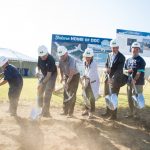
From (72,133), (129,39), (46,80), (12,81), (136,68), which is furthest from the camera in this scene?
(129,39)

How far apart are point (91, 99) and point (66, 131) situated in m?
2.10

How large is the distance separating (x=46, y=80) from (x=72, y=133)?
2.00 m

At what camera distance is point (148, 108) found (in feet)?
43.5

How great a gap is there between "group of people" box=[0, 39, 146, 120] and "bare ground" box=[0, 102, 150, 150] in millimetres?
543

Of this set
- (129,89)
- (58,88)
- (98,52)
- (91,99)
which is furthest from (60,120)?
(98,52)

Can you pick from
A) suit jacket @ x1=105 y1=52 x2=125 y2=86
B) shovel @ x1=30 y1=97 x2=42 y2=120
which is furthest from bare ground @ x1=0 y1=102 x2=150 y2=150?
suit jacket @ x1=105 y1=52 x2=125 y2=86

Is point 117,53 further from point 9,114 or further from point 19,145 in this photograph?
point 19,145

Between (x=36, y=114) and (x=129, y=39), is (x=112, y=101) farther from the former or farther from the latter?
(x=129, y=39)

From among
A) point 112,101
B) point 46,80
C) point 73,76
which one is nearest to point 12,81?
point 46,80

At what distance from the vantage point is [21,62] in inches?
1833

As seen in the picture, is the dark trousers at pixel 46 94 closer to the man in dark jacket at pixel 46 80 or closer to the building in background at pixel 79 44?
the man in dark jacket at pixel 46 80

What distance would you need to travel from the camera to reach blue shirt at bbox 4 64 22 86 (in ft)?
32.0

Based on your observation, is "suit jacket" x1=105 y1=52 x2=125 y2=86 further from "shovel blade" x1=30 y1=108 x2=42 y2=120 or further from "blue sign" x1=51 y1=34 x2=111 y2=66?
"blue sign" x1=51 y1=34 x2=111 y2=66

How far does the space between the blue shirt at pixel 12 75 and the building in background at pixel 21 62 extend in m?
35.4
